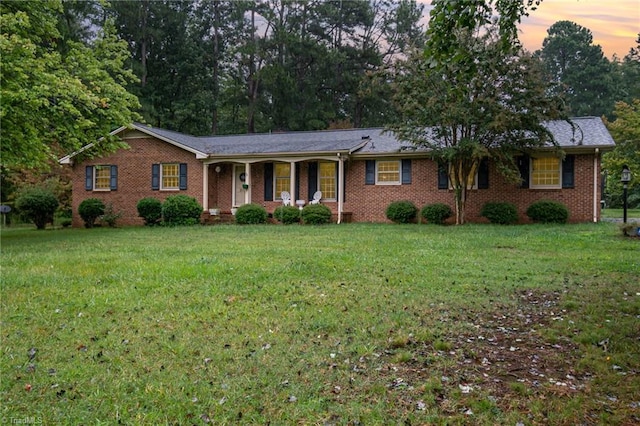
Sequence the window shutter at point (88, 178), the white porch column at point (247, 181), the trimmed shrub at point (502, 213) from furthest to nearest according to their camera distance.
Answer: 1. the window shutter at point (88, 178)
2. the white porch column at point (247, 181)
3. the trimmed shrub at point (502, 213)

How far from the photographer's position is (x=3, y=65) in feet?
33.6

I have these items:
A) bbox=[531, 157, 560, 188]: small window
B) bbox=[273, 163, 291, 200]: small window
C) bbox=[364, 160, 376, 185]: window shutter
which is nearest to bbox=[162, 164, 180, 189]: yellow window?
bbox=[273, 163, 291, 200]: small window

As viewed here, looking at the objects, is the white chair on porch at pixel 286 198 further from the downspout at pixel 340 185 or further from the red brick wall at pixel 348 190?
the downspout at pixel 340 185

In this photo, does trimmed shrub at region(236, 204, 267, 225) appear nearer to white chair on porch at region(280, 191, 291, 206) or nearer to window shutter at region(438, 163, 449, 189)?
white chair on porch at region(280, 191, 291, 206)

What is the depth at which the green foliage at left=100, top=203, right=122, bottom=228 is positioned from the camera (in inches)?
746

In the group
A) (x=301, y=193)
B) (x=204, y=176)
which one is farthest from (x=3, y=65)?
(x=301, y=193)

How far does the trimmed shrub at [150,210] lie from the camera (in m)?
17.6

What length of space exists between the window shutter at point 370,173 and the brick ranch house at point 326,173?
38 mm

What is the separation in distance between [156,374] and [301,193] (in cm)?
1529

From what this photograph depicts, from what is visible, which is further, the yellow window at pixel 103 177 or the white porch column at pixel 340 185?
the yellow window at pixel 103 177

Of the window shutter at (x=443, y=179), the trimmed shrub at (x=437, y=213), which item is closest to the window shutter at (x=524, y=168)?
the window shutter at (x=443, y=179)

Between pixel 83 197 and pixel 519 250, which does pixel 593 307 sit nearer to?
pixel 519 250

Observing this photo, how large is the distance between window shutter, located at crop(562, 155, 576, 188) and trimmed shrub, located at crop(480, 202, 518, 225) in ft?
6.43

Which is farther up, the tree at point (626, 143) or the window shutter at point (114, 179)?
the tree at point (626, 143)
